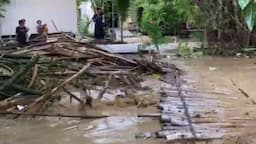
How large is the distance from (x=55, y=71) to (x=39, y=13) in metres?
7.93

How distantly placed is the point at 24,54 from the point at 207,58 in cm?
809

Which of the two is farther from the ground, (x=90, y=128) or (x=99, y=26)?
(x=99, y=26)

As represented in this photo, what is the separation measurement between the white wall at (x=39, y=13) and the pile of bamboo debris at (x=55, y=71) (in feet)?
16.9

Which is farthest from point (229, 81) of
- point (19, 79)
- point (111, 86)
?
point (19, 79)

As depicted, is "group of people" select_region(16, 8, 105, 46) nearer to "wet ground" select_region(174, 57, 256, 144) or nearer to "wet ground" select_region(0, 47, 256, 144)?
"wet ground" select_region(174, 57, 256, 144)

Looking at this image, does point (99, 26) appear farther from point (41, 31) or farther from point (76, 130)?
point (76, 130)

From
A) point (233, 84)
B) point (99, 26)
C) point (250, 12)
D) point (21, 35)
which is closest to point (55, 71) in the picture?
point (233, 84)

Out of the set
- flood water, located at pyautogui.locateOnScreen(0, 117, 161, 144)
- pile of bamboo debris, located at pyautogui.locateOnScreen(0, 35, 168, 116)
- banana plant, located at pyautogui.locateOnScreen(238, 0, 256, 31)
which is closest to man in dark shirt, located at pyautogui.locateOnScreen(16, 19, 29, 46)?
pile of bamboo debris, located at pyautogui.locateOnScreen(0, 35, 168, 116)

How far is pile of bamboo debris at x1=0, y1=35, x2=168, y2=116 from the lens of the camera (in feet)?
25.5

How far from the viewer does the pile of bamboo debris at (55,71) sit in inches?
306

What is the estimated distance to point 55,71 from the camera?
9.91 metres

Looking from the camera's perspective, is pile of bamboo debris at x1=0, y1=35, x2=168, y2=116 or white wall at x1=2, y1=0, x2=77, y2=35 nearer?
pile of bamboo debris at x1=0, y1=35, x2=168, y2=116

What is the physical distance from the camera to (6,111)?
7645 millimetres

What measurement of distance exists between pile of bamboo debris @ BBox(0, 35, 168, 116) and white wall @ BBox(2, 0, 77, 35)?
16.9ft
